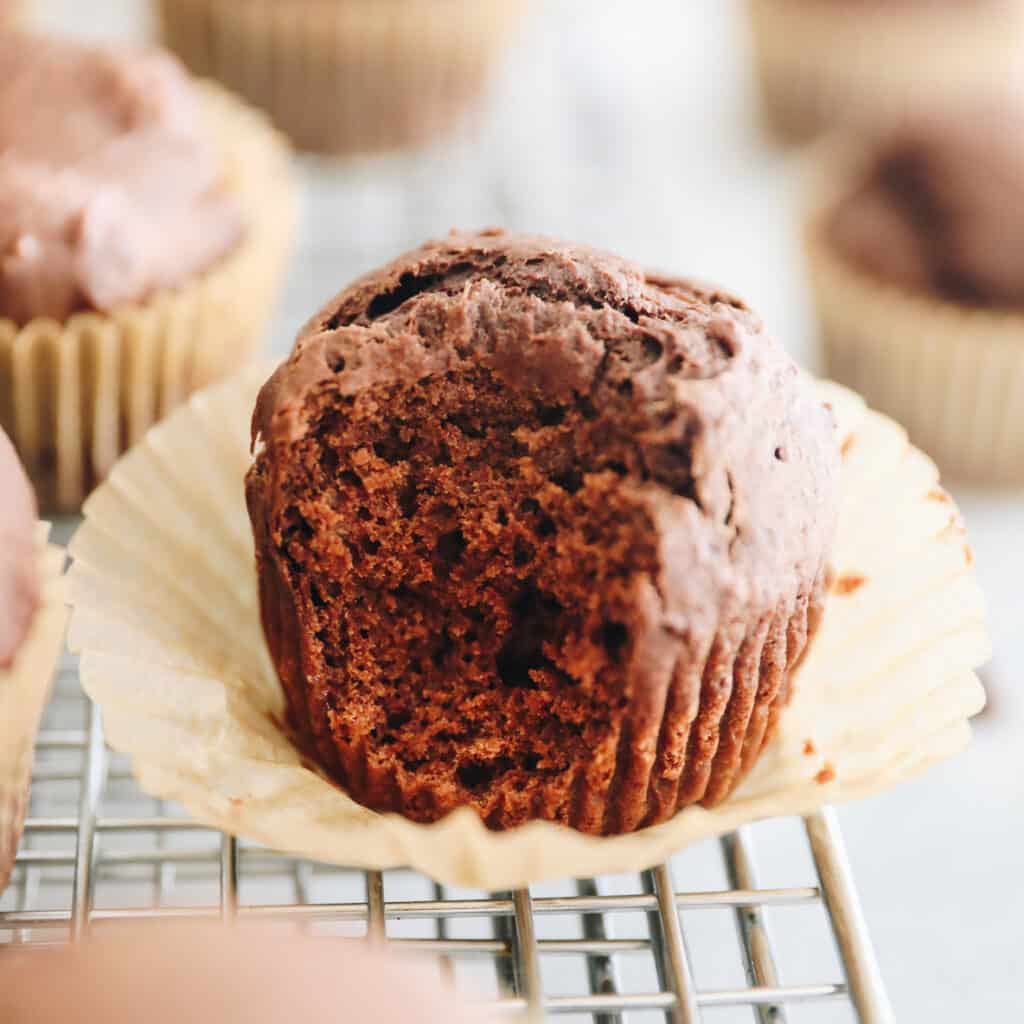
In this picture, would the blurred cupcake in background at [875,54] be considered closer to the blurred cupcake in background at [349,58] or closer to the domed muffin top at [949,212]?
the domed muffin top at [949,212]

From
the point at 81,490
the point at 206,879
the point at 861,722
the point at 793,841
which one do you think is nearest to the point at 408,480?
the point at 861,722

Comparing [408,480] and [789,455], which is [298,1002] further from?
[789,455]

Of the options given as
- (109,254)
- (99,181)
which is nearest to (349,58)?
(99,181)

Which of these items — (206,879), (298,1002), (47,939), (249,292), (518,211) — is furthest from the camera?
(518,211)

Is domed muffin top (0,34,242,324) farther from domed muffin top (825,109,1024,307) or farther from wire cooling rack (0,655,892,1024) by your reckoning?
domed muffin top (825,109,1024,307)

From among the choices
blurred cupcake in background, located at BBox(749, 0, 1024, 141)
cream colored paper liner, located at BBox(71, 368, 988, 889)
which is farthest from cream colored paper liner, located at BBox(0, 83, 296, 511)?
blurred cupcake in background, located at BBox(749, 0, 1024, 141)

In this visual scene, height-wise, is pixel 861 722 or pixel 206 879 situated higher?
pixel 861 722

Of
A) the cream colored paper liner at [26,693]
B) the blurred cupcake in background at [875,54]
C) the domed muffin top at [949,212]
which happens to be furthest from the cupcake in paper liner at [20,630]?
the blurred cupcake in background at [875,54]

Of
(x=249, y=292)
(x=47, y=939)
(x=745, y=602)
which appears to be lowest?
(x=47, y=939)
